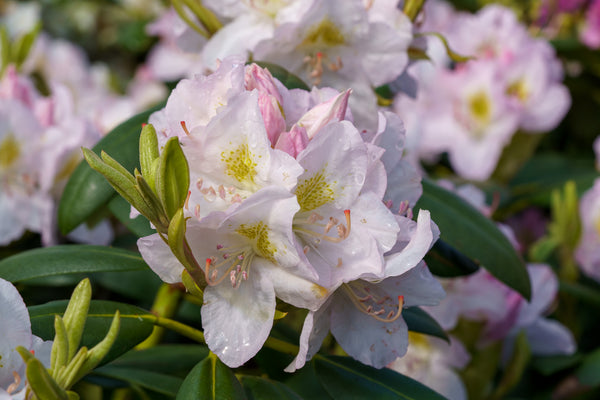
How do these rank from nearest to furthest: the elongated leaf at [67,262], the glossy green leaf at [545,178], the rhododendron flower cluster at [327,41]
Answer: the elongated leaf at [67,262]
the rhododendron flower cluster at [327,41]
the glossy green leaf at [545,178]

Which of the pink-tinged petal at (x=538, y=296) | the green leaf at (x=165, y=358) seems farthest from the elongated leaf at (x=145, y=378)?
A: the pink-tinged petal at (x=538, y=296)

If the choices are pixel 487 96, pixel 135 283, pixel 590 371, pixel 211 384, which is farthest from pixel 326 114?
pixel 487 96

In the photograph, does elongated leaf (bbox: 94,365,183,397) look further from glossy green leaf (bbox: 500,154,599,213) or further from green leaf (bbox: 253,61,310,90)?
glossy green leaf (bbox: 500,154,599,213)

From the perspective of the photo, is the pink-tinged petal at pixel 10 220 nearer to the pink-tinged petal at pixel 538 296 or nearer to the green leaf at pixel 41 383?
the green leaf at pixel 41 383

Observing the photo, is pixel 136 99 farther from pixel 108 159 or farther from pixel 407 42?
pixel 108 159

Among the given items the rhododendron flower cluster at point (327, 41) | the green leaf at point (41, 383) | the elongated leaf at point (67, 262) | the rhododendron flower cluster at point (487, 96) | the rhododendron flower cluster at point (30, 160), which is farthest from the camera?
the rhododendron flower cluster at point (487, 96)

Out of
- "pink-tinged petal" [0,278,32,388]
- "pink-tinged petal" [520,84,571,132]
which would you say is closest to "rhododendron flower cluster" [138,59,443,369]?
"pink-tinged petal" [0,278,32,388]

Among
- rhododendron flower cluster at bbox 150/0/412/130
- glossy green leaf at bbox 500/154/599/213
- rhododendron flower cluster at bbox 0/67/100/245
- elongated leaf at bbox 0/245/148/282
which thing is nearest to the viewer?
elongated leaf at bbox 0/245/148/282
